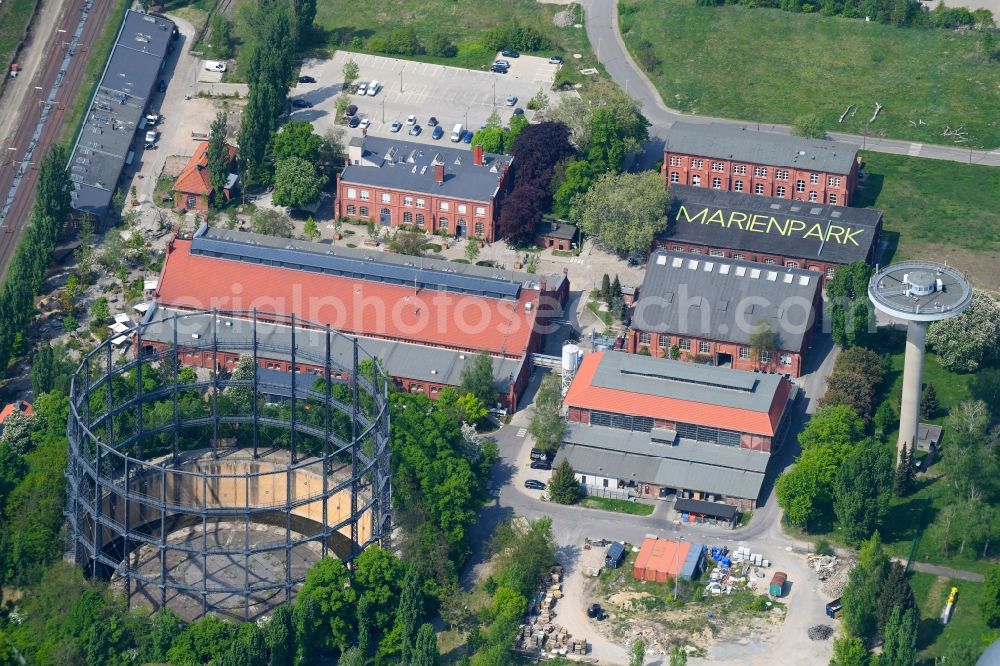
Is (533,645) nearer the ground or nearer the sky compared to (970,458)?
nearer the ground

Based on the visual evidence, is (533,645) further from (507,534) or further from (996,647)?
(996,647)

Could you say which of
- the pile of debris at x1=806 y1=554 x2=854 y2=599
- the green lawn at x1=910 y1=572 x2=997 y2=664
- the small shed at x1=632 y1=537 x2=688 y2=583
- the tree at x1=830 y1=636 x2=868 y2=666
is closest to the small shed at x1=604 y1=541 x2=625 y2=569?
the small shed at x1=632 y1=537 x2=688 y2=583

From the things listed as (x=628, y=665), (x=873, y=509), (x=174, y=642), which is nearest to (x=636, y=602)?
(x=628, y=665)

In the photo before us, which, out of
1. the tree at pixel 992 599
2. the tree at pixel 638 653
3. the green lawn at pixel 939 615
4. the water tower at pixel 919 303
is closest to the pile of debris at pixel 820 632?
the green lawn at pixel 939 615

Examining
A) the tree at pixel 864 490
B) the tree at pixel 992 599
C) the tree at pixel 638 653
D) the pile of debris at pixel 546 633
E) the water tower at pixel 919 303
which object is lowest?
the pile of debris at pixel 546 633

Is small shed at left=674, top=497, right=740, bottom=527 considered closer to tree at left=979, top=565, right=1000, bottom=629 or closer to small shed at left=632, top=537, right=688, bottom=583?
small shed at left=632, top=537, right=688, bottom=583

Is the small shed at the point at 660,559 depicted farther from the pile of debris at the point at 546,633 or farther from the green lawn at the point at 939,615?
the green lawn at the point at 939,615

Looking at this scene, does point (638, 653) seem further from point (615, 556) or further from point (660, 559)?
point (615, 556)
